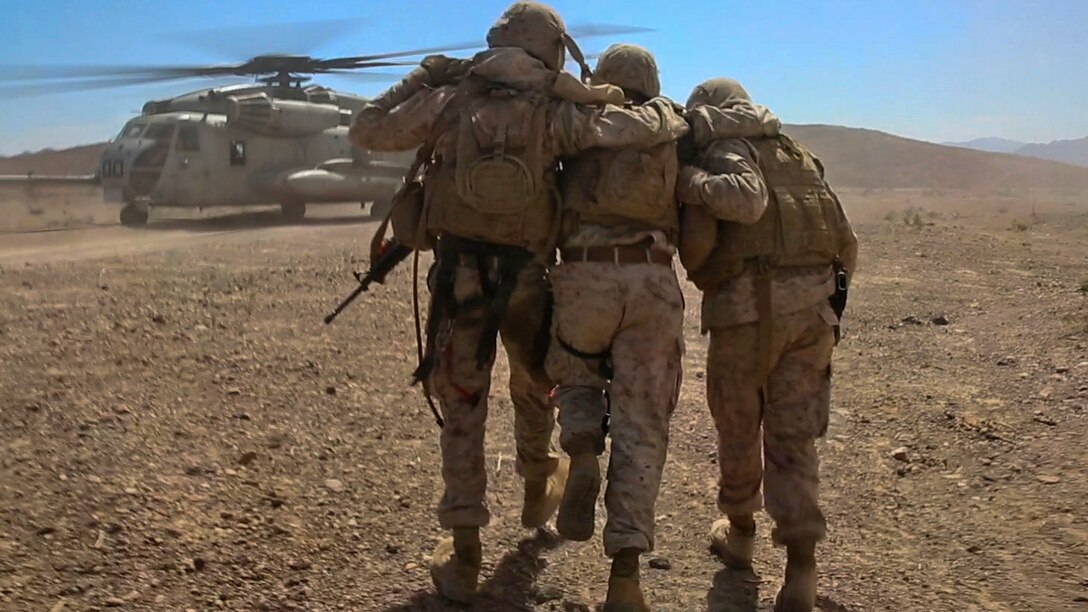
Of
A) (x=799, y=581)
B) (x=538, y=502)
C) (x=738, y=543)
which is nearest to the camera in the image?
(x=799, y=581)

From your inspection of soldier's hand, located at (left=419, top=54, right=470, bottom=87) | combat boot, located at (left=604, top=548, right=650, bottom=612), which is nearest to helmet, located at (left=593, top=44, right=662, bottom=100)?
soldier's hand, located at (left=419, top=54, right=470, bottom=87)

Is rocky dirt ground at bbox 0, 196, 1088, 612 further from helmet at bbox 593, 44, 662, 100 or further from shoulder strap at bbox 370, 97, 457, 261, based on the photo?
helmet at bbox 593, 44, 662, 100

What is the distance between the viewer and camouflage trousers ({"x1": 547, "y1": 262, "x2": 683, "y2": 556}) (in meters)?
3.18

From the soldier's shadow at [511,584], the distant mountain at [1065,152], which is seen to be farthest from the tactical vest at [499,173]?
the distant mountain at [1065,152]

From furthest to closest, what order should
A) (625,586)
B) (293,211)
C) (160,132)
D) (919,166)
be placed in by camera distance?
(919,166)
(293,211)
(160,132)
(625,586)

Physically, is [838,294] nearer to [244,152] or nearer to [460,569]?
[460,569]

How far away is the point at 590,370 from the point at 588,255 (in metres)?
0.39

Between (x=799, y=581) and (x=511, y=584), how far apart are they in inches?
38.8

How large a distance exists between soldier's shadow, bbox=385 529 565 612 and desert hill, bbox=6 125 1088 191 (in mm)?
59096

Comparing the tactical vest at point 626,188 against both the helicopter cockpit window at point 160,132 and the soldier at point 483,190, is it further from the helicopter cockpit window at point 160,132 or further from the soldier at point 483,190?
the helicopter cockpit window at point 160,132

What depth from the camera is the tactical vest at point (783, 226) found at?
133 inches

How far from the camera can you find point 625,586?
119 inches

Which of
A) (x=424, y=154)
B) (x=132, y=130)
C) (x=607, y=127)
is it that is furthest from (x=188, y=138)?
(x=607, y=127)

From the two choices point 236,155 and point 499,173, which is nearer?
point 499,173
